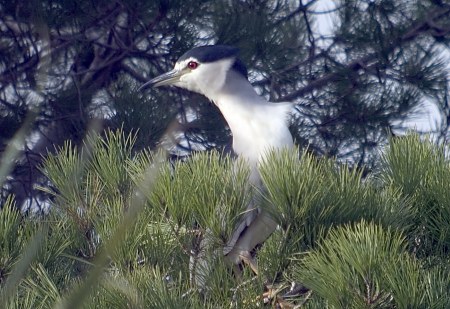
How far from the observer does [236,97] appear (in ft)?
9.64

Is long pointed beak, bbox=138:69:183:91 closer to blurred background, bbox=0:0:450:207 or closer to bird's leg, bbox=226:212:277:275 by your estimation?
blurred background, bbox=0:0:450:207

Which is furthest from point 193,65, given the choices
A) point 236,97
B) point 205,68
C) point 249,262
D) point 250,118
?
point 249,262

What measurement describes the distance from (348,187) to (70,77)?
1.95 metres

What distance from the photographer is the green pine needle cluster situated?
134cm

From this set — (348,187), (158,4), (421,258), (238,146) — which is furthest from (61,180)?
(158,4)

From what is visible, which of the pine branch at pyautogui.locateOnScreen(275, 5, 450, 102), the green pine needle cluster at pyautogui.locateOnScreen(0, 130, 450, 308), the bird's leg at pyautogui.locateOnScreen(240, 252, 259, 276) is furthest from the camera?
the pine branch at pyautogui.locateOnScreen(275, 5, 450, 102)

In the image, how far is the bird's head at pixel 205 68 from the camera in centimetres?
304

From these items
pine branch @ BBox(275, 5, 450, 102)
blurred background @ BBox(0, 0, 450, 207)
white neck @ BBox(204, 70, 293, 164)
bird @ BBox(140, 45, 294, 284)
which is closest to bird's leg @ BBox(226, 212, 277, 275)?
bird @ BBox(140, 45, 294, 284)

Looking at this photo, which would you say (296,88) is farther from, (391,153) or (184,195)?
(184,195)

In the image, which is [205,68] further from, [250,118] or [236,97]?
[250,118]

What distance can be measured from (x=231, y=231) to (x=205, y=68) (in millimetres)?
1646

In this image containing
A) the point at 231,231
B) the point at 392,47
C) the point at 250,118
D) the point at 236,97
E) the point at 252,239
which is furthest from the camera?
the point at 392,47

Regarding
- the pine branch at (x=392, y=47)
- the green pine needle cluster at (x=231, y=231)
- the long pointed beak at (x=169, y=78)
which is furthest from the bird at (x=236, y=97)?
the green pine needle cluster at (x=231, y=231)

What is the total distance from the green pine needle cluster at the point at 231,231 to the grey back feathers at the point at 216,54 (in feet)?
4.80
